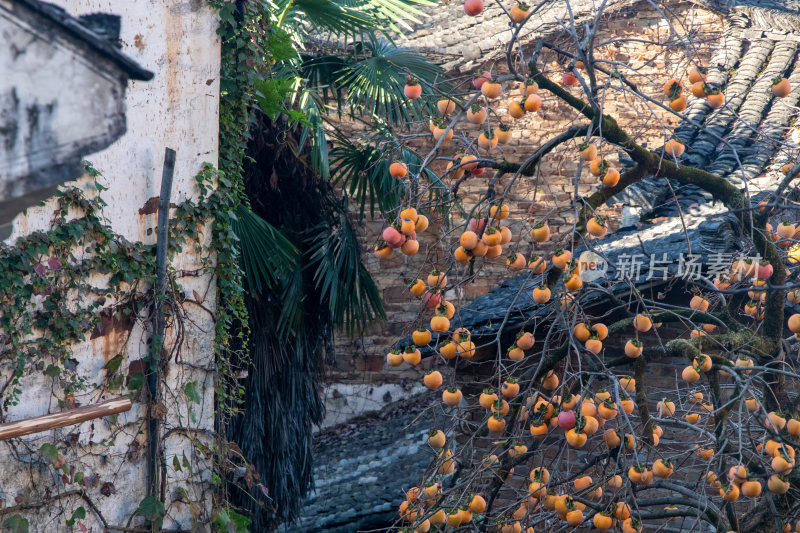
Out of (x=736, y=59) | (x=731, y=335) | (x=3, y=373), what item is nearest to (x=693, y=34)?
(x=731, y=335)

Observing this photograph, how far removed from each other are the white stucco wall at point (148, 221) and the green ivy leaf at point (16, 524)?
0.06 m

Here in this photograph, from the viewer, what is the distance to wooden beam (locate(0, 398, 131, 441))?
8.29 ft

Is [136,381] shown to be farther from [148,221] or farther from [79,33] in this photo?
[79,33]

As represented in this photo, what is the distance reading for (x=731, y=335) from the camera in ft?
10.4

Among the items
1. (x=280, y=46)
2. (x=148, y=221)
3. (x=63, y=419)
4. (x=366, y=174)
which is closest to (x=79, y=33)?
(x=63, y=419)

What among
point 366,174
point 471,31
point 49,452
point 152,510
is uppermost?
point 471,31

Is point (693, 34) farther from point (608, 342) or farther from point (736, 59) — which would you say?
point (736, 59)

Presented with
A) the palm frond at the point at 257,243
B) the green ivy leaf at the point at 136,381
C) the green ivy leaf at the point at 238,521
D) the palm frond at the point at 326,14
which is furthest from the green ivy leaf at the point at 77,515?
the palm frond at the point at 326,14

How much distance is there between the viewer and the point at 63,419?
2.64m

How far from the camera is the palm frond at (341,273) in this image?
550 cm

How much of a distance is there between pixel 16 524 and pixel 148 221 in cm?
119

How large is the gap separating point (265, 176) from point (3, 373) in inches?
121

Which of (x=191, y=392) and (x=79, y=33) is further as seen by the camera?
(x=191, y=392)

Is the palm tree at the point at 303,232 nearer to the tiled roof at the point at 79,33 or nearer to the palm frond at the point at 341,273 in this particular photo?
the palm frond at the point at 341,273
